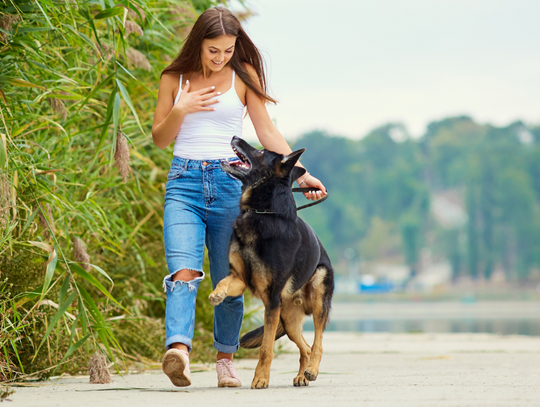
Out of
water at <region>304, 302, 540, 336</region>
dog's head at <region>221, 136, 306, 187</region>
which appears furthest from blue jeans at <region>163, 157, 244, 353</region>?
water at <region>304, 302, 540, 336</region>

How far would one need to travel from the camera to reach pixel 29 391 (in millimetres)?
3637

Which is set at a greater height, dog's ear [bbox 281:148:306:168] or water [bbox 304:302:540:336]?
dog's ear [bbox 281:148:306:168]

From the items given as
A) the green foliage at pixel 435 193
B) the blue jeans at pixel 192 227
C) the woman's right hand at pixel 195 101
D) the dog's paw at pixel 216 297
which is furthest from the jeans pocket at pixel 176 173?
the green foliage at pixel 435 193

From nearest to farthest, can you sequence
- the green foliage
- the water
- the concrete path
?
the concrete path
the water
the green foliage

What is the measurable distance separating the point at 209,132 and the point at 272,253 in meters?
0.77

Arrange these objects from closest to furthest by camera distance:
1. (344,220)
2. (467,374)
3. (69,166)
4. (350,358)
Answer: (467,374) < (69,166) < (350,358) < (344,220)

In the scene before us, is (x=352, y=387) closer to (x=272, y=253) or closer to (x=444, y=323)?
(x=272, y=253)

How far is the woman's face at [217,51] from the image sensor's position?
3.73 metres

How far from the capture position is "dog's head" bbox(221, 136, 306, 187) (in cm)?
367

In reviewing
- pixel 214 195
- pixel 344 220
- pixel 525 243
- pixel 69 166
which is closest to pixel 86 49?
Answer: pixel 69 166

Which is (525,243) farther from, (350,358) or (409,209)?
(350,358)

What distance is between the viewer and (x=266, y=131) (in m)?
4.05

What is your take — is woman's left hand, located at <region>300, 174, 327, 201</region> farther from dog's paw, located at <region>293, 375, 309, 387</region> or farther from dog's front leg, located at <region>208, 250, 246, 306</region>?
dog's paw, located at <region>293, 375, 309, 387</region>

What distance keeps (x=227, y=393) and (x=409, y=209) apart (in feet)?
290
